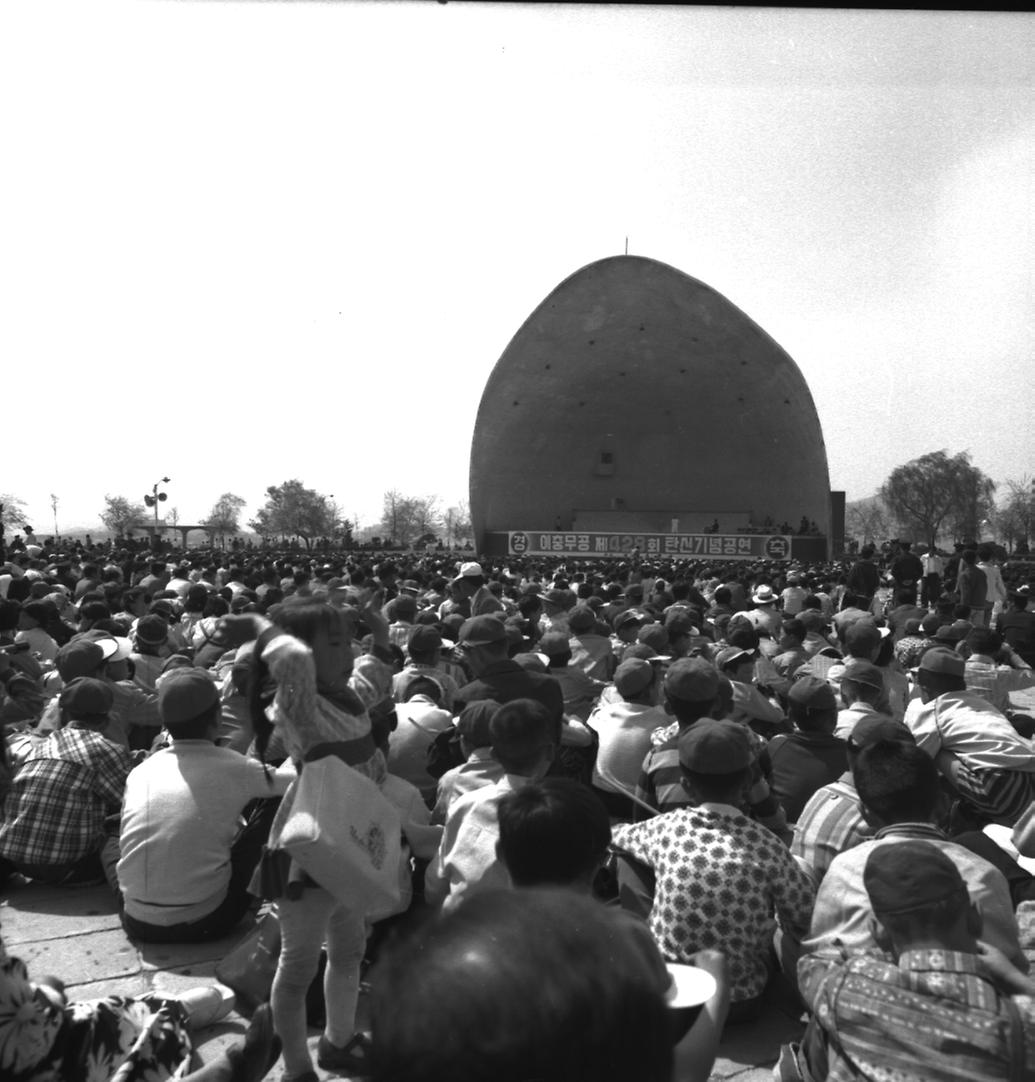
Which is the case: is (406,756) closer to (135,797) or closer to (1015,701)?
(135,797)

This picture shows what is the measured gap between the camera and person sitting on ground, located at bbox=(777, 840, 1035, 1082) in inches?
64.0

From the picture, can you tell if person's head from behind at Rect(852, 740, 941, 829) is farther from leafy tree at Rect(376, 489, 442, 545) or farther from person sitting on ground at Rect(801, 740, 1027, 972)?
leafy tree at Rect(376, 489, 442, 545)

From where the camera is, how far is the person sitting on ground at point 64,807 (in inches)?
154

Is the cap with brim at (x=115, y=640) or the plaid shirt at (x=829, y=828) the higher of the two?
the cap with brim at (x=115, y=640)

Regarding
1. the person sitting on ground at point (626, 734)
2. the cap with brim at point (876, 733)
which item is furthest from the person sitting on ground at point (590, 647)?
the cap with brim at point (876, 733)

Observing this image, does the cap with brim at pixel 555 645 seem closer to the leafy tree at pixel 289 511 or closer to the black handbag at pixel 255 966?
the black handbag at pixel 255 966

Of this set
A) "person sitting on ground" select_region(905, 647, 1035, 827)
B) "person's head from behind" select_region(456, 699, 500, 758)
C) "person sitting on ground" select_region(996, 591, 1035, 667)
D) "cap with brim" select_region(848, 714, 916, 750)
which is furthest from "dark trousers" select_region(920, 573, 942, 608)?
"person's head from behind" select_region(456, 699, 500, 758)

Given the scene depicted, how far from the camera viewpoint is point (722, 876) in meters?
2.73

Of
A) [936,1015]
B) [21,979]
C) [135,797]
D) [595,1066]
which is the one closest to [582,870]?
[936,1015]

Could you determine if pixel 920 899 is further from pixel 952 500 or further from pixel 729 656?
pixel 952 500

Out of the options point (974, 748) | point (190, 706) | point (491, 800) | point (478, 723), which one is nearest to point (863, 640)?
point (974, 748)

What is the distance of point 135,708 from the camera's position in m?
5.28

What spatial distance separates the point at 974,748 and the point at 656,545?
30976 millimetres

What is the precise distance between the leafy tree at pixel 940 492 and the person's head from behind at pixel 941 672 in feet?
154
